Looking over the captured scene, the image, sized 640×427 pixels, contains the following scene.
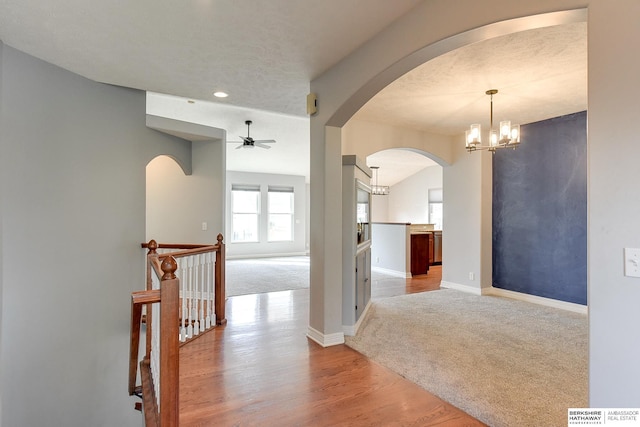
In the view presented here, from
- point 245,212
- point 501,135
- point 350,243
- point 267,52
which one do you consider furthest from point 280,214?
point 267,52

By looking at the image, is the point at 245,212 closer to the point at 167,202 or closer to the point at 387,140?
the point at 167,202

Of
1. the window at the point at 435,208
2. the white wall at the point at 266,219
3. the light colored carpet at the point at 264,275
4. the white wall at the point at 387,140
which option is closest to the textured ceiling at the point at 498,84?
the white wall at the point at 387,140

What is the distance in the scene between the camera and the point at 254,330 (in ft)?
12.0

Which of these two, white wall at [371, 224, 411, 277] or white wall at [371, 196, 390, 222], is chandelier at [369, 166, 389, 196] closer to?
A: white wall at [371, 196, 390, 222]

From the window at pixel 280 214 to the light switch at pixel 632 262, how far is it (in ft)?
31.2

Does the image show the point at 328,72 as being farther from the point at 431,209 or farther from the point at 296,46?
the point at 431,209

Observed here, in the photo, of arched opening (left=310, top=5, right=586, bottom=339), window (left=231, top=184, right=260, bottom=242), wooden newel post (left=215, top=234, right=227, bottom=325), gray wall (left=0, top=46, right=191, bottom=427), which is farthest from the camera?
window (left=231, top=184, right=260, bottom=242)

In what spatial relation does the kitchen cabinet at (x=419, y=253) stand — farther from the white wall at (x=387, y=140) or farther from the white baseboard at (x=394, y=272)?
the white wall at (x=387, y=140)

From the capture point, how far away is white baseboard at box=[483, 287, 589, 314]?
4391 mm

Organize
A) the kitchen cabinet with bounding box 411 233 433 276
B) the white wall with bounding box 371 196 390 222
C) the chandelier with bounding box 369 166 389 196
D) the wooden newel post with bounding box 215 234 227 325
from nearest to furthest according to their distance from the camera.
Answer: the wooden newel post with bounding box 215 234 227 325
the kitchen cabinet with bounding box 411 233 433 276
the chandelier with bounding box 369 166 389 196
the white wall with bounding box 371 196 390 222

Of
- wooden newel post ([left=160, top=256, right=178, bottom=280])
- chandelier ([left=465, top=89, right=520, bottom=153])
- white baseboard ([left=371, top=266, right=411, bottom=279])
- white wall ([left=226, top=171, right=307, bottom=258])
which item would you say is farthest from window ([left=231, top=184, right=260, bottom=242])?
wooden newel post ([left=160, top=256, right=178, bottom=280])

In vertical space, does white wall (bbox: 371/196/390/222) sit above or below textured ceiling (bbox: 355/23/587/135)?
below

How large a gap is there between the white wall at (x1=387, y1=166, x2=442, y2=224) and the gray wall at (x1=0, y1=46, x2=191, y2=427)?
8541 millimetres

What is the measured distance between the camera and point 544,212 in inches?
188
